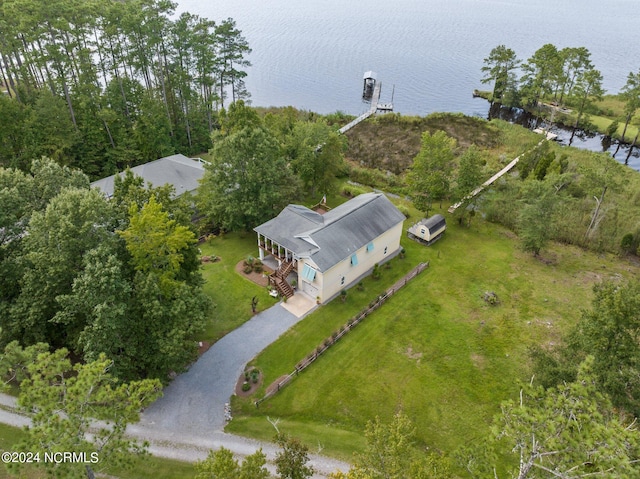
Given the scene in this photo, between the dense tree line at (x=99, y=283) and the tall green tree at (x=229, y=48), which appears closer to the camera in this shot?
the dense tree line at (x=99, y=283)

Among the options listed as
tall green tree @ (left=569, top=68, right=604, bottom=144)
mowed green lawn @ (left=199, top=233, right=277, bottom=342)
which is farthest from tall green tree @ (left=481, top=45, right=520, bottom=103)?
mowed green lawn @ (left=199, top=233, right=277, bottom=342)

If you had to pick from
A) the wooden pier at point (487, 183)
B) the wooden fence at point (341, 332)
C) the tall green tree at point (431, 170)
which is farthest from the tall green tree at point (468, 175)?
the wooden fence at point (341, 332)

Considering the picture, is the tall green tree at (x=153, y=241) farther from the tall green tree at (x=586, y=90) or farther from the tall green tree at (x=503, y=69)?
the tall green tree at (x=503, y=69)

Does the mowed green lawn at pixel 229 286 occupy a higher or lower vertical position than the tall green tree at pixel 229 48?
lower

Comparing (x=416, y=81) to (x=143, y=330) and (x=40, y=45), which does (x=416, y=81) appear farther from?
(x=143, y=330)

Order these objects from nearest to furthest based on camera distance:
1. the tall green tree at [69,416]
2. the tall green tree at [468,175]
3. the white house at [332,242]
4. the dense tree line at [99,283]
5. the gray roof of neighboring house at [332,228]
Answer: the tall green tree at [69,416]
the dense tree line at [99,283]
the white house at [332,242]
the gray roof of neighboring house at [332,228]
the tall green tree at [468,175]

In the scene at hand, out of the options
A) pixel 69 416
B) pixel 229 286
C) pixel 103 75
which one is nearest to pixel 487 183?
pixel 229 286

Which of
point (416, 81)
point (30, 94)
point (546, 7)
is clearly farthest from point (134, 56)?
point (546, 7)
